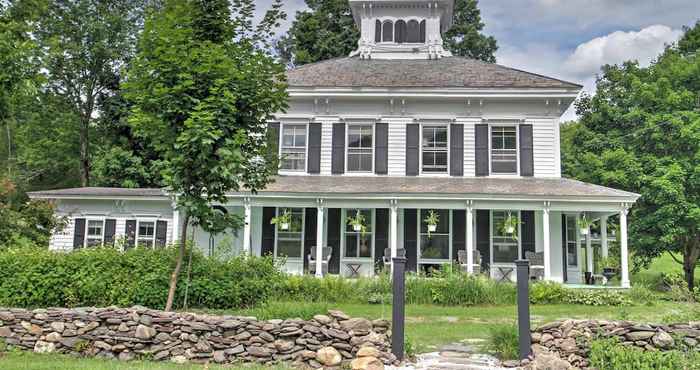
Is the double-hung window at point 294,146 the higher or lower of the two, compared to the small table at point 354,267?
higher

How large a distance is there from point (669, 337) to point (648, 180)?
40.9ft

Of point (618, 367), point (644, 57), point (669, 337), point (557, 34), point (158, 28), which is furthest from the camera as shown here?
point (557, 34)

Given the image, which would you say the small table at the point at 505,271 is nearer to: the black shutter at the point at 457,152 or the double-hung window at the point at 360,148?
the black shutter at the point at 457,152

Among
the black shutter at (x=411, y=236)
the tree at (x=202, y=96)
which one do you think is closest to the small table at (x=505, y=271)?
the black shutter at (x=411, y=236)

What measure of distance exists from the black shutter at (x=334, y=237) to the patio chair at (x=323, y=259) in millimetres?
294

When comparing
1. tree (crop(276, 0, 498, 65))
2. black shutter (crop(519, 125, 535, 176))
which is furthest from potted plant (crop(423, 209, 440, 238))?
tree (crop(276, 0, 498, 65))

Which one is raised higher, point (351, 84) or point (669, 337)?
point (351, 84)

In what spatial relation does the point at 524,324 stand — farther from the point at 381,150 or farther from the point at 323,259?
the point at 381,150

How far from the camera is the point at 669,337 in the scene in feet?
22.1

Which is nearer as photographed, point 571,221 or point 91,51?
point 571,221

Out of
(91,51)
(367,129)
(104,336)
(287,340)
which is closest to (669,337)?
(287,340)

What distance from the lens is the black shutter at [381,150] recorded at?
17.3 metres

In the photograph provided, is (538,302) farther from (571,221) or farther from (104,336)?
(104,336)

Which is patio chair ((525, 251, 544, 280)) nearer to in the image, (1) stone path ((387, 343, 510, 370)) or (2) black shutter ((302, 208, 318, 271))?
(2) black shutter ((302, 208, 318, 271))
